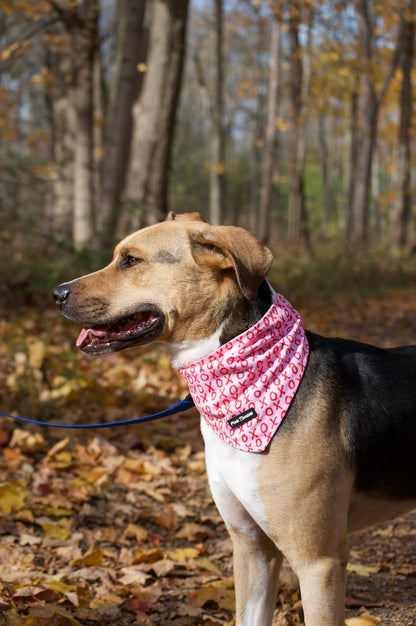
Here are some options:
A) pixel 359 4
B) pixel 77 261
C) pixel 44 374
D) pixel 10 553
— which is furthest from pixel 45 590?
pixel 359 4

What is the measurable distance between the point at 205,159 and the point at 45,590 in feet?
164

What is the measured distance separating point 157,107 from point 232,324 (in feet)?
31.1

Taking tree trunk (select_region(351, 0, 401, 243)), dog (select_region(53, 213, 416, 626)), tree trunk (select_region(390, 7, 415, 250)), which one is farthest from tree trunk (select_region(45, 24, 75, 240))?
dog (select_region(53, 213, 416, 626))

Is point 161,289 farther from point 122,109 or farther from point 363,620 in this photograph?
point 122,109

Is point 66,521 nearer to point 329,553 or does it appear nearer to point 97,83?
point 329,553

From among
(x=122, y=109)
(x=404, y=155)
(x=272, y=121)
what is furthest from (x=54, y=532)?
(x=404, y=155)

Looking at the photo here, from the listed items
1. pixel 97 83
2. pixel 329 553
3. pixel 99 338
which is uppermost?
pixel 97 83

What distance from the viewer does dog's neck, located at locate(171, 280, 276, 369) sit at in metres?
3.08

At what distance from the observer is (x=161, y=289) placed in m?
3.19

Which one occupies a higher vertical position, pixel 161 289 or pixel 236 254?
pixel 236 254

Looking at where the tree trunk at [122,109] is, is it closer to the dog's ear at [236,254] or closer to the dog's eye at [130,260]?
the dog's eye at [130,260]

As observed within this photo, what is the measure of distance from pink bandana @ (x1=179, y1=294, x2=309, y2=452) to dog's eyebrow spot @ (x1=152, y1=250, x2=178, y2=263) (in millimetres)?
492

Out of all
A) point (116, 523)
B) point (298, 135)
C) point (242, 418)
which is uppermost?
point (298, 135)

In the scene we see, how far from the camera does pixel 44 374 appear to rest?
7.34 meters
